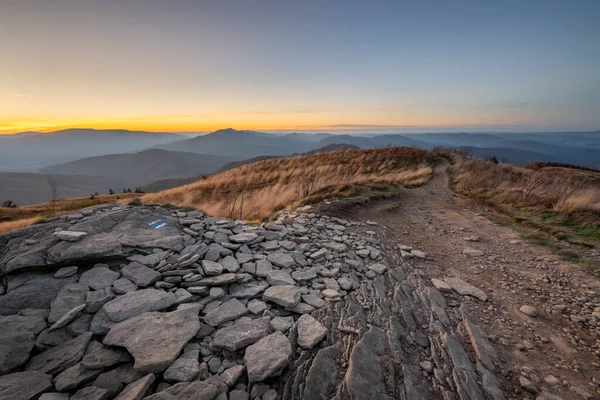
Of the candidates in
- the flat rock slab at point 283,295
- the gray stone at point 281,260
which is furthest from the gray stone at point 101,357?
the gray stone at point 281,260

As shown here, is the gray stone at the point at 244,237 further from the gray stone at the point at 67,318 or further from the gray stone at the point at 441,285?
the gray stone at the point at 441,285

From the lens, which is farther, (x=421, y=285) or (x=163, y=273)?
(x=421, y=285)

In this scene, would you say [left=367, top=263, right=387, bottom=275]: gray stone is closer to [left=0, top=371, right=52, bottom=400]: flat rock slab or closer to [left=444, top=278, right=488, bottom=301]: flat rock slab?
[left=444, top=278, right=488, bottom=301]: flat rock slab

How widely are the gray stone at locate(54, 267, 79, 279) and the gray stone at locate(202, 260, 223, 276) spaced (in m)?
1.68

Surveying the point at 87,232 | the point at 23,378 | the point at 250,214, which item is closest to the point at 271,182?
the point at 250,214

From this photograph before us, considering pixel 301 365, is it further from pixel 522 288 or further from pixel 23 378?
pixel 522 288

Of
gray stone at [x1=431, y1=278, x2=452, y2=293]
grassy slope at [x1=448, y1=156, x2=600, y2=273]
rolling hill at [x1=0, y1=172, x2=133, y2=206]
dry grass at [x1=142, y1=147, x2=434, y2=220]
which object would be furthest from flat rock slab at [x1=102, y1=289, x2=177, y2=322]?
rolling hill at [x1=0, y1=172, x2=133, y2=206]

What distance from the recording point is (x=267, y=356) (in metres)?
2.64

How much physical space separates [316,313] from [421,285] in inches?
85.0

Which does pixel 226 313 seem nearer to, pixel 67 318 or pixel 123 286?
pixel 123 286

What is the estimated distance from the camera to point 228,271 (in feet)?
13.3

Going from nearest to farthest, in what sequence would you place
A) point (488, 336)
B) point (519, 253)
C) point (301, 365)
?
point (301, 365) < point (488, 336) < point (519, 253)

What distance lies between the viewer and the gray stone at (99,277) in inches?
134

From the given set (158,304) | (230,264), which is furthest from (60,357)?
(230,264)
